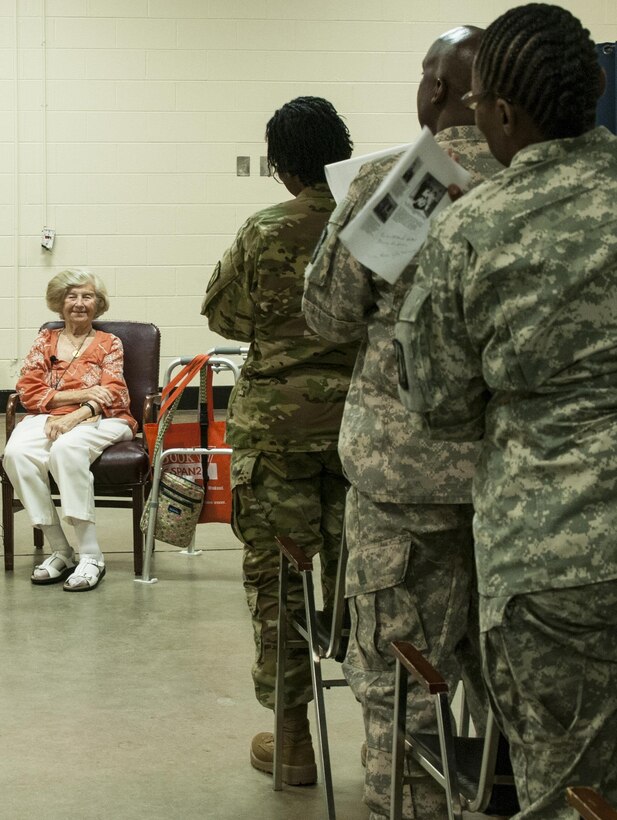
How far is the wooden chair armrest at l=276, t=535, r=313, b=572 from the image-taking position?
2234 millimetres

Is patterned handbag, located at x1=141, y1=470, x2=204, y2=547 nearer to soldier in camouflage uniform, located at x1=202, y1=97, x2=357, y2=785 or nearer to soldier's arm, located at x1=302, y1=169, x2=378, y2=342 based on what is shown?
soldier in camouflage uniform, located at x1=202, y1=97, x2=357, y2=785

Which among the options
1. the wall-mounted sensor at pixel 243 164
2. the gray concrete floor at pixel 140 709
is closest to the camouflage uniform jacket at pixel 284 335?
the gray concrete floor at pixel 140 709

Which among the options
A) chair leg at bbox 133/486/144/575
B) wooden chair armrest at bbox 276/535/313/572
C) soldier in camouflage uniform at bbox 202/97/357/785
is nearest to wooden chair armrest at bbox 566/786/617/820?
wooden chair armrest at bbox 276/535/313/572

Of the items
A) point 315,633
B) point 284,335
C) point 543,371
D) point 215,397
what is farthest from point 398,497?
point 215,397

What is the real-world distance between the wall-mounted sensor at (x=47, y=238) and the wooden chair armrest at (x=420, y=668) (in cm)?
621

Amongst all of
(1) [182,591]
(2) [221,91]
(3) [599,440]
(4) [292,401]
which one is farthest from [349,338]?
(2) [221,91]

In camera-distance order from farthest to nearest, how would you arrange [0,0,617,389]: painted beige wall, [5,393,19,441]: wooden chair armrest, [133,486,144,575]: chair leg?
[0,0,617,389]: painted beige wall
[5,393,19,441]: wooden chair armrest
[133,486,144,575]: chair leg

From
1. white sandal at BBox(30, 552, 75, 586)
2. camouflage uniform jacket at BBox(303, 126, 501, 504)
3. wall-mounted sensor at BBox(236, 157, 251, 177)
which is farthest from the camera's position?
wall-mounted sensor at BBox(236, 157, 251, 177)

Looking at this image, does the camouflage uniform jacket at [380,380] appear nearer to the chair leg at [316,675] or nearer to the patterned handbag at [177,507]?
the chair leg at [316,675]

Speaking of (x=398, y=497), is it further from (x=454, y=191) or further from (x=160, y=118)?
(x=160, y=118)

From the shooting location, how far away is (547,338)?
1.34 meters

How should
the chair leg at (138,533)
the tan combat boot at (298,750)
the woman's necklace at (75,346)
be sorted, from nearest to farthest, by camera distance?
the tan combat boot at (298,750) < the chair leg at (138,533) < the woman's necklace at (75,346)

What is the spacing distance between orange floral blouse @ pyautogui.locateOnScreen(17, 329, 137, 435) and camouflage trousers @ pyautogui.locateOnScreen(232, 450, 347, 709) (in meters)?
2.19

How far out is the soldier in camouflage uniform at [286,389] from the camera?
2.52m
